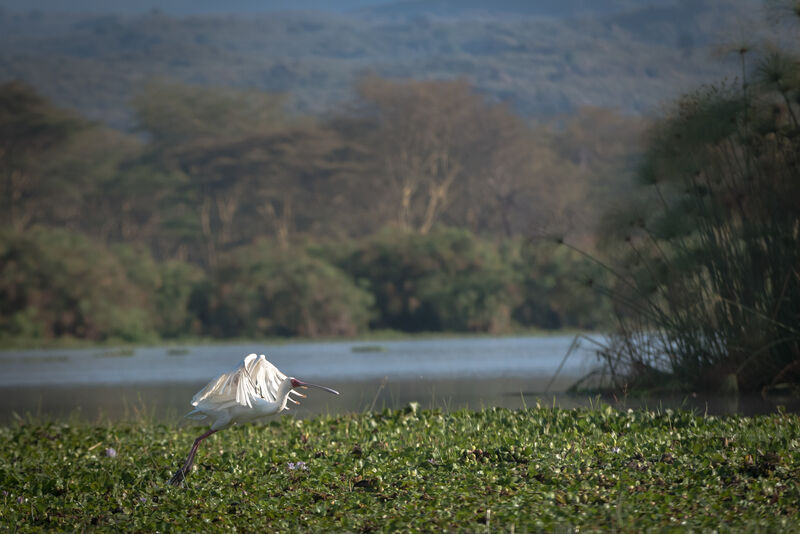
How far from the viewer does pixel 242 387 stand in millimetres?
6121

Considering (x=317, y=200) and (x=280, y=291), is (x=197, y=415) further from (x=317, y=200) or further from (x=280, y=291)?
(x=317, y=200)

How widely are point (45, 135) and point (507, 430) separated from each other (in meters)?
36.9

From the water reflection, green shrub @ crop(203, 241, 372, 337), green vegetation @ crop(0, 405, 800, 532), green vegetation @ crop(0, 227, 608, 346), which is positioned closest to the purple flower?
green vegetation @ crop(0, 405, 800, 532)

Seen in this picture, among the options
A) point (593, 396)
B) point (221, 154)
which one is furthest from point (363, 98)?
point (593, 396)

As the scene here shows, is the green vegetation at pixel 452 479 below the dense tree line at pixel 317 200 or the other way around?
below

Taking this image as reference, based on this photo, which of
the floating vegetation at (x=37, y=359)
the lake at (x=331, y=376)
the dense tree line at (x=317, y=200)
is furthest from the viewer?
the dense tree line at (x=317, y=200)

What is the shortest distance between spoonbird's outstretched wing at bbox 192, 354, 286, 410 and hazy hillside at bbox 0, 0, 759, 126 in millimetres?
62537

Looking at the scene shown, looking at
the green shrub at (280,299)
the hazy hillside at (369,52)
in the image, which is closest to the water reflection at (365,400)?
the green shrub at (280,299)

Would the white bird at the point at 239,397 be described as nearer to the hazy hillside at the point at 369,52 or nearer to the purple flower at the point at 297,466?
the purple flower at the point at 297,466

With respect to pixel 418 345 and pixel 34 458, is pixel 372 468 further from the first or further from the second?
pixel 418 345

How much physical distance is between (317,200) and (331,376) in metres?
26.7

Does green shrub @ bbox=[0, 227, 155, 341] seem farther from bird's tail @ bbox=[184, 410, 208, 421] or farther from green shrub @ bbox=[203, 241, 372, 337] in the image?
bird's tail @ bbox=[184, 410, 208, 421]

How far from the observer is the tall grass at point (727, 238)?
9648 millimetres

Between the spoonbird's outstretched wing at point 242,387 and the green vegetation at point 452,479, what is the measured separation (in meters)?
0.41
